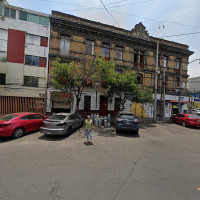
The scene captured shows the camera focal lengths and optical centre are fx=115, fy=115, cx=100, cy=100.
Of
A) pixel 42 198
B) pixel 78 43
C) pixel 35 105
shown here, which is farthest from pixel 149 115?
pixel 42 198

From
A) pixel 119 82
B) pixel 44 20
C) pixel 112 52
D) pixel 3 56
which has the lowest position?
pixel 119 82

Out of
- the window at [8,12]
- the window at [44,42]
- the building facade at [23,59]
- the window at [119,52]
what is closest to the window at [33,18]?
the building facade at [23,59]

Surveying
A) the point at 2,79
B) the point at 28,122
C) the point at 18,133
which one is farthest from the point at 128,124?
the point at 2,79

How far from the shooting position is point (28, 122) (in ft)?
24.9

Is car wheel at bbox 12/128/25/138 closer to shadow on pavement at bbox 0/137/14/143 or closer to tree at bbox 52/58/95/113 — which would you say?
shadow on pavement at bbox 0/137/14/143

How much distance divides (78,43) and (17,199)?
1617 cm

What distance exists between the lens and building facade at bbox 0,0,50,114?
13789 mm

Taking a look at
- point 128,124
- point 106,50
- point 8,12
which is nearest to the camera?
point 128,124

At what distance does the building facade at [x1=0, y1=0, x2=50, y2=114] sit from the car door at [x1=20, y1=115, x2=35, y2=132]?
6.66m

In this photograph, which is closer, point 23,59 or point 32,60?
point 23,59

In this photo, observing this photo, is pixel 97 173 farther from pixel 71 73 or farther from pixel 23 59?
pixel 23 59

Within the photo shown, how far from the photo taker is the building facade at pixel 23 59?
1379 centimetres

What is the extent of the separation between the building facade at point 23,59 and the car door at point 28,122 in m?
6.66

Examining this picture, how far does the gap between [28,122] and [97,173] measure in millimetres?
6183
